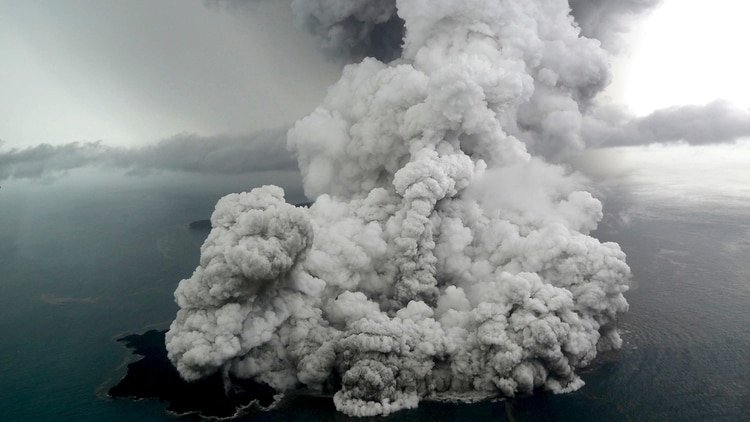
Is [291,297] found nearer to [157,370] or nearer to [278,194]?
[278,194]

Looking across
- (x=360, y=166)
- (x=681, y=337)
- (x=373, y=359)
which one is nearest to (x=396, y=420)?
(x=373, y=359)

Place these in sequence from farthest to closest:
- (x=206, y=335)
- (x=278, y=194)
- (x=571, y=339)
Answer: (x=278, y=194)
(x=571, y=339)
(x=206, y=335)

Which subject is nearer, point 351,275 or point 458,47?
point 351,275
